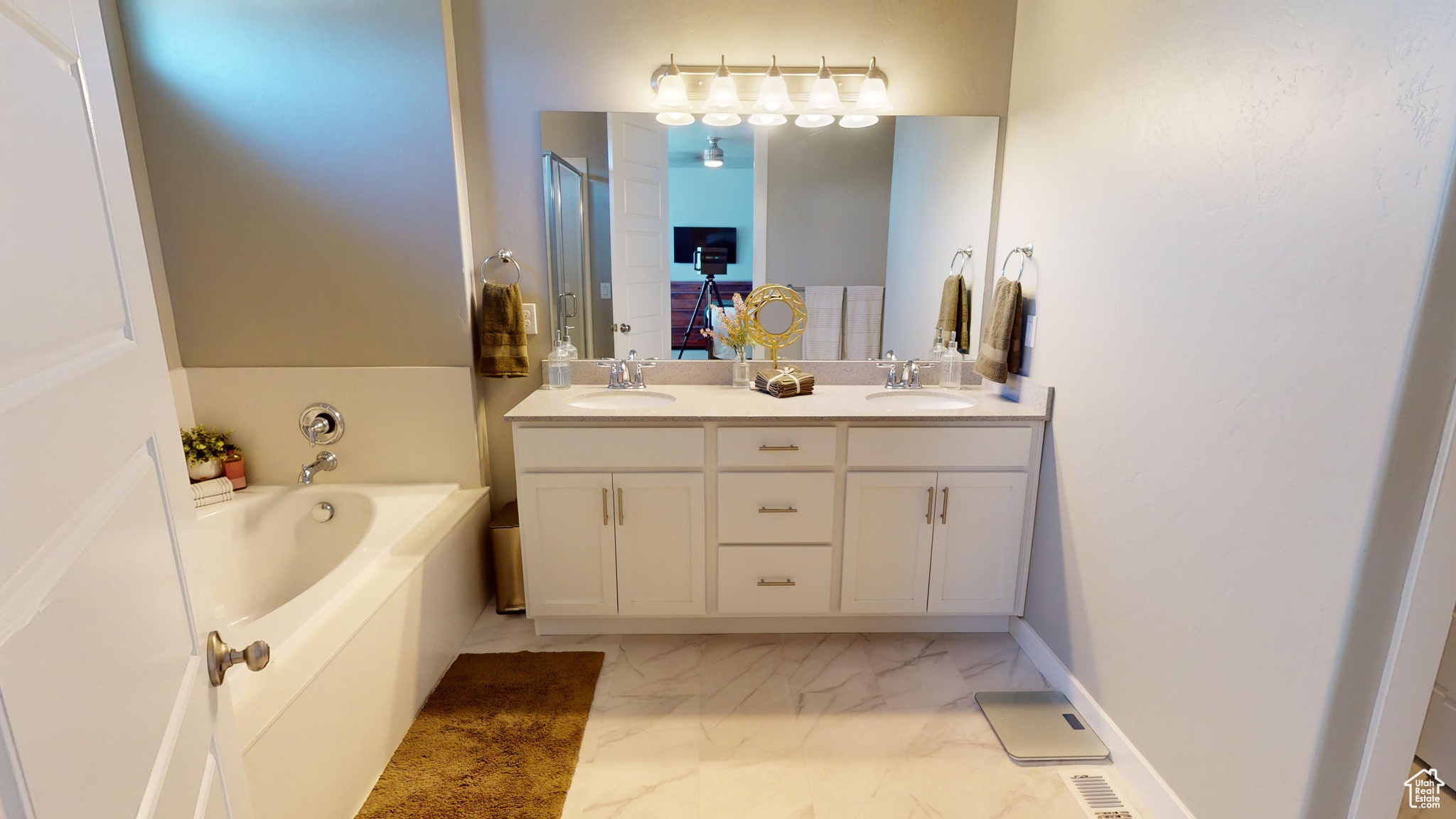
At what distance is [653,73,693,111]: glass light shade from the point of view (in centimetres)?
234

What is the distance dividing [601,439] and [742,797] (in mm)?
1075

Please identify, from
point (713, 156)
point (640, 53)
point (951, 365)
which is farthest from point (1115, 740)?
point (640, 53)

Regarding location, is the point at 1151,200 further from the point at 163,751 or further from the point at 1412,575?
the point at 163,751

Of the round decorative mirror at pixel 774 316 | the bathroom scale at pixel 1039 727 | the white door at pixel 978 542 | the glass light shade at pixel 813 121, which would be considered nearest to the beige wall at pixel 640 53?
the glass light shade at pixel 813 121

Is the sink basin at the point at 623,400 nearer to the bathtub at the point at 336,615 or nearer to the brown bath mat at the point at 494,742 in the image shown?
the bathtub at the point at 336,615

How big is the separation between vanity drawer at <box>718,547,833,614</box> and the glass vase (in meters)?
0.63

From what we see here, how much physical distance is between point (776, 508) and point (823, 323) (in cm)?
79

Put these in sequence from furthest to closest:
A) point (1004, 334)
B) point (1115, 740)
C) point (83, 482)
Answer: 1. point (1004, 334)
2. point (1115, 740)
3. point (83, 482)

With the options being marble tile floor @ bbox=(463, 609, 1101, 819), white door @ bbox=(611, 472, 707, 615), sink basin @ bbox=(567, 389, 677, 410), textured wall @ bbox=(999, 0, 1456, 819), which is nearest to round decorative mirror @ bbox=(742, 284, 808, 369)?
sink basin @ bbox=(567, 389, 677, 410)

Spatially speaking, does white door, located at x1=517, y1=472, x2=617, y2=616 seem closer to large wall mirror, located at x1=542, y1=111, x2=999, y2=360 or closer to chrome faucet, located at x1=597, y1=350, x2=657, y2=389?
chrome faucet, located at x1=597, y1=350, x2=657, y2=389

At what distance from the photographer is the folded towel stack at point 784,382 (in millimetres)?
2402

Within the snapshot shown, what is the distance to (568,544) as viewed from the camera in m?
2.24

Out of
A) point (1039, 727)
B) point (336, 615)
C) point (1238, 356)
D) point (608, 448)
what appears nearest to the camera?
point (1238, 356)

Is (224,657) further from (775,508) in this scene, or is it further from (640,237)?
(640,237)
